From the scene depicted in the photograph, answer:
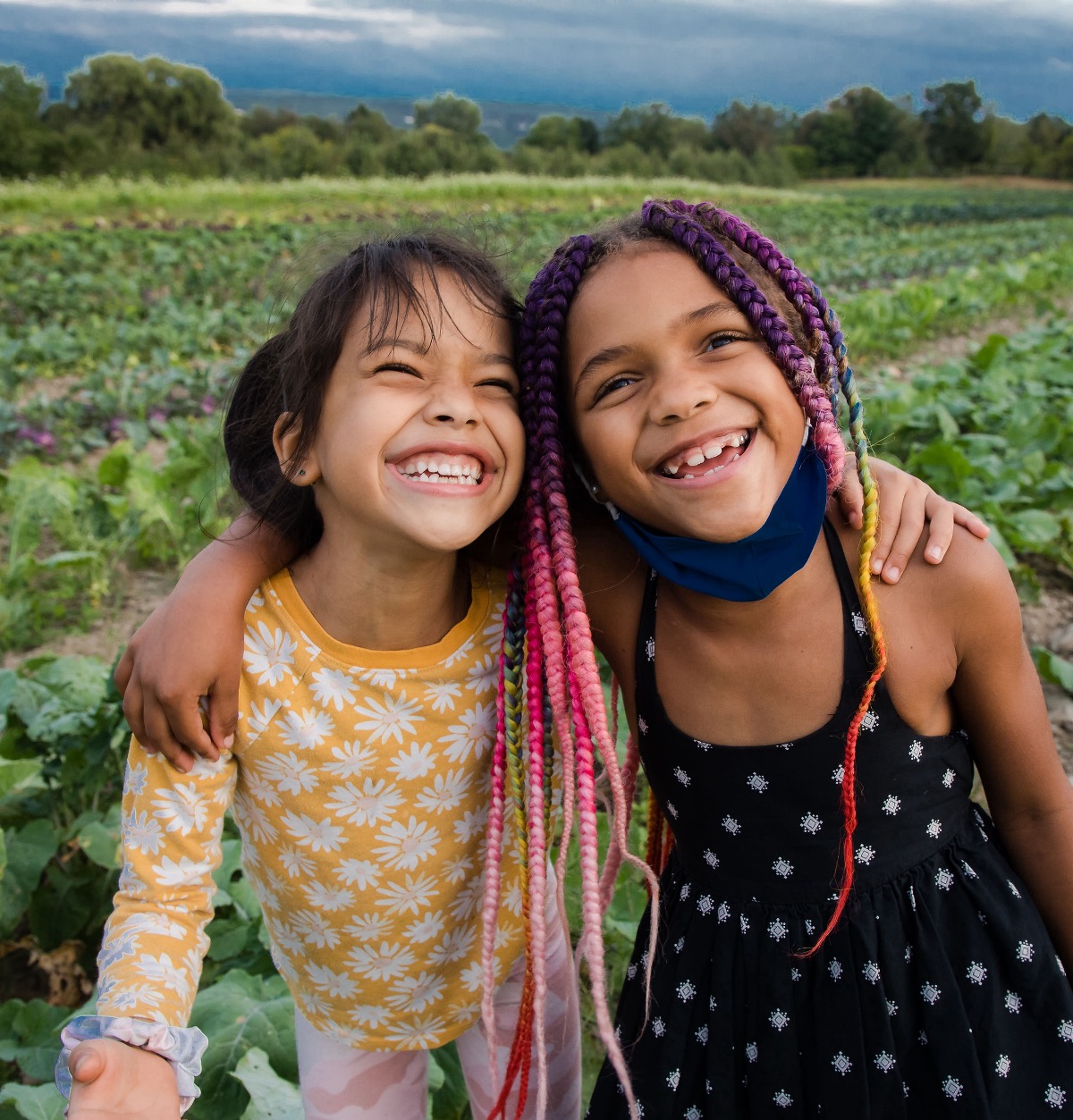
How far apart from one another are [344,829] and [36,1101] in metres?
0.76

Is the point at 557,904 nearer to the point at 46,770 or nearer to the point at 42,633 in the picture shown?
the point at 46,770

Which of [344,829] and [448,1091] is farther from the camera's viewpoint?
[448,1091]

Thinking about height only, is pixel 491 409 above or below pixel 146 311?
above

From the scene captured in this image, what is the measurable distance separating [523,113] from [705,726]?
18017 cm

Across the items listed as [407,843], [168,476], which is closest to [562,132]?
[168,476]

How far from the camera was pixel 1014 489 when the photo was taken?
14.0ft

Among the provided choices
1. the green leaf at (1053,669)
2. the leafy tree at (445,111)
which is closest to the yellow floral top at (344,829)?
the green leaf at (1053,669)

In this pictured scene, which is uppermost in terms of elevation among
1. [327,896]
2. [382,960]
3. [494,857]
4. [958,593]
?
[958,593]

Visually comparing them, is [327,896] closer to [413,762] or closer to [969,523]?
[413,762]

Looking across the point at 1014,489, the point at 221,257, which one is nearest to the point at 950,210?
the point at 221,257

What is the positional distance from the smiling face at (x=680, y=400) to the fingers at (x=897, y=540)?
172 millimetres

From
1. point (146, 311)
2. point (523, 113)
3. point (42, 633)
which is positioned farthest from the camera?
point (523, 113)

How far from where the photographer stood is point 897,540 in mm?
1409

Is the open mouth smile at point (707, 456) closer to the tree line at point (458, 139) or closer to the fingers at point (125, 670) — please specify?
the fingers at point (125, 670)
